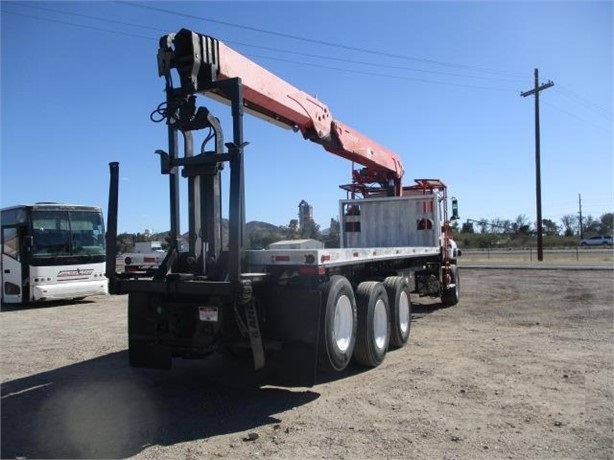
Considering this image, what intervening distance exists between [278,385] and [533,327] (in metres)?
6.25

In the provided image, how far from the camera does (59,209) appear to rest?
1648cm

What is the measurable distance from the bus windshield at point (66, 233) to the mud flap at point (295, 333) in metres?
12.2

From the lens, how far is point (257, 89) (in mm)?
7191

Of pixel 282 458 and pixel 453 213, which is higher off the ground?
pixel 453 213

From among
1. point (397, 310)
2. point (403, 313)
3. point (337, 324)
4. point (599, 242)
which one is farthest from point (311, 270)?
point (599, 242)

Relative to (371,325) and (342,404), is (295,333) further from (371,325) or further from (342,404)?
(371,325)

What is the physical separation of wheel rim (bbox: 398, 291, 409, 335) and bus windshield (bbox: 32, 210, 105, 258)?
11230 millimetres

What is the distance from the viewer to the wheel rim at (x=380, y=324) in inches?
305

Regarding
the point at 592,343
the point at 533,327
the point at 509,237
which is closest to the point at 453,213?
the point at 533,327

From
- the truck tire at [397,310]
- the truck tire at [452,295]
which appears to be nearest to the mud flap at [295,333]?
the truck tire at [397,310]

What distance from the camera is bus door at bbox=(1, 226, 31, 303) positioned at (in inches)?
625

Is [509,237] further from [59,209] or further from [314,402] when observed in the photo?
[314,402]

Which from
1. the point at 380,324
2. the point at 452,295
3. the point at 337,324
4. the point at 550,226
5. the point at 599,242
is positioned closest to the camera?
the point at 337,324

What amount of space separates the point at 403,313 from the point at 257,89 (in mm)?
4329
